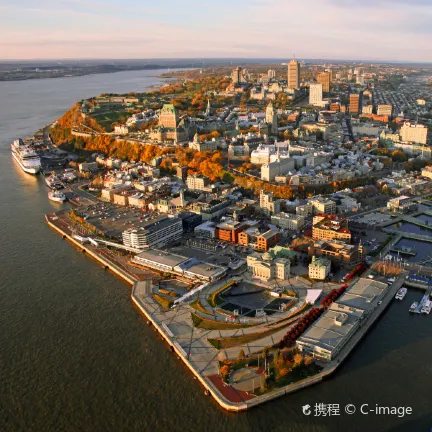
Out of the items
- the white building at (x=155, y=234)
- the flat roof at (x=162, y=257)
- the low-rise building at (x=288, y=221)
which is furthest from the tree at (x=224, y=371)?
the low-rise building at (x=288, y=221)

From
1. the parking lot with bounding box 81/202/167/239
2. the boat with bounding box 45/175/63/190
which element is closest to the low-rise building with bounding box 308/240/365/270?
the parking lot with bounding box 81/202/167/239

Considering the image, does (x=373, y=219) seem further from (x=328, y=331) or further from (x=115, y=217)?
(x=115, y=217)

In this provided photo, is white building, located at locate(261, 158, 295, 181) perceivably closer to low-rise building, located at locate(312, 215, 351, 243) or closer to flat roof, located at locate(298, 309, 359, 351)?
low-rise building, located at locate(312, 215, 351, 243)

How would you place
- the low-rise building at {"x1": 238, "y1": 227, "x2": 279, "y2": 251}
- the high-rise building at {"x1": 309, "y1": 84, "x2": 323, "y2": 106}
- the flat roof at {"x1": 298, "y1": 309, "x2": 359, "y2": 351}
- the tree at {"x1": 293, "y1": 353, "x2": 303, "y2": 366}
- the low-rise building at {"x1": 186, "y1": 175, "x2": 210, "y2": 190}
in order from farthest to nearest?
the high-rise building at {"x1": 309, "y1": 84, "x2": 323, "y2": 106}
the low-rise building at {"x1": 186, "y1": 175, "x2": 210, "y2": 190}
the low-rise building at {"x1": 238, "y1": 227, "x2": 279, "y2": 251}
the flat roof at {"x1": 298, "y1": 309, "x2": 359, "y2": 351}
the tree at {"x1": 293, "y1": 353, "x2": 303, "y2": 366}

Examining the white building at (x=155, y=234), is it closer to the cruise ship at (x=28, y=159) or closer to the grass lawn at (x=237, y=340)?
the grass lawn at (x=237, y=340)

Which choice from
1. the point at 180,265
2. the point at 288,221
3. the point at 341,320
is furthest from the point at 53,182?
the point at 341,320

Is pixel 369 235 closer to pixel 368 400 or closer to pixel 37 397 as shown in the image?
pixel 368 400
